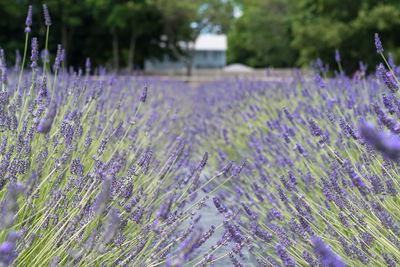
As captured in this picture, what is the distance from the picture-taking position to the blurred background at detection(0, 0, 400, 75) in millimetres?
17750

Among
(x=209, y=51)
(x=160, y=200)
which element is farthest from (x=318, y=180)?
(x=209, y=51)

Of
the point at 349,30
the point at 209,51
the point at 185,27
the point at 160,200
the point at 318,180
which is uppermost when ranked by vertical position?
the point at 185,27

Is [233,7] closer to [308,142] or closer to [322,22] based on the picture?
[322,22]

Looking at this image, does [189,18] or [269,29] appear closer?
[189,18]

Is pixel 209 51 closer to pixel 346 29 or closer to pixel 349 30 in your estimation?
pixel 349 30

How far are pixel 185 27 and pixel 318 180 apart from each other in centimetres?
3301

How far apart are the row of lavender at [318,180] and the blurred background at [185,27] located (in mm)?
10295

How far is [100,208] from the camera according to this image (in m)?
1.17

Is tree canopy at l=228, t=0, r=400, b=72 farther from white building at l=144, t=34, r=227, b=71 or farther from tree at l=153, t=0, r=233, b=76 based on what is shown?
white building at l=144, t=34, r=227, b=71

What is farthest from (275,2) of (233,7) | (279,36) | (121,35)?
(121,35)

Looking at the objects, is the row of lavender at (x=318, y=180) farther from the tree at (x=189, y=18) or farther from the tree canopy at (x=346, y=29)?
the tree at (x=189, y=18)

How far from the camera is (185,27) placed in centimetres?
3422

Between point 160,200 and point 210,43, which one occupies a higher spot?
point 210,43

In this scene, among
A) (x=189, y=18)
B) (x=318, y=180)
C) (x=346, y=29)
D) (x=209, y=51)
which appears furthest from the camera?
(x=209, y=51)
